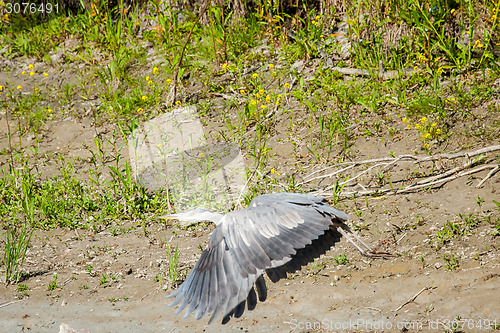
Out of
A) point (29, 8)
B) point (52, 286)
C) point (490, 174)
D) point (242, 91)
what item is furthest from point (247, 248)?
point (29, 8)

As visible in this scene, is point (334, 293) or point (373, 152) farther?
point (373, 152)

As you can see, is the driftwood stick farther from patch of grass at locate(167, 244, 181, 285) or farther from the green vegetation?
patch of grass at locate(167, 244, 181, 285)

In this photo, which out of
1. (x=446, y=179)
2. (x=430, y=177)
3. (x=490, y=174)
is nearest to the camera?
(x=490, y=174)

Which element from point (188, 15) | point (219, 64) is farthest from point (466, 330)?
point (188, 15)

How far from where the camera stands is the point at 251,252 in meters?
3.17

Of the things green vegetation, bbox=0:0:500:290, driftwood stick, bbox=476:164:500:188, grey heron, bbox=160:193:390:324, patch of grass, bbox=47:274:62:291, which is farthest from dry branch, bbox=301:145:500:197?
patch of grass, bbox=47:274:62:291

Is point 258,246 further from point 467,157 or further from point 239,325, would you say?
point 467,157

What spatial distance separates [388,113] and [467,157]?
114cm

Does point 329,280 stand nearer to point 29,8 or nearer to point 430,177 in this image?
point 430,177

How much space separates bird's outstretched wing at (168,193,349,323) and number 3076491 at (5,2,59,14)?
5.66m

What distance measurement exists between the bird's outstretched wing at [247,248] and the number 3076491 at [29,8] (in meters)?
5.66

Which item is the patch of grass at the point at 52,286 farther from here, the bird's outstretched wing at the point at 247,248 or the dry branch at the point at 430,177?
the dry branch at the point at 430,177

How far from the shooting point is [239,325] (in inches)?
139

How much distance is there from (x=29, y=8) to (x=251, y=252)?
6.26m
